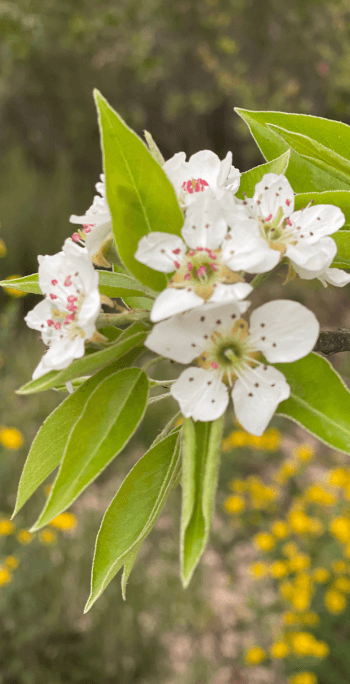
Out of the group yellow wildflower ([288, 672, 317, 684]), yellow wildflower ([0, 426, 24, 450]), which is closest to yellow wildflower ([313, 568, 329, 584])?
yellow wildflower ([288, 672, 317, 684])

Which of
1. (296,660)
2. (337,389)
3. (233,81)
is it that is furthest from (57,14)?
(337,389)

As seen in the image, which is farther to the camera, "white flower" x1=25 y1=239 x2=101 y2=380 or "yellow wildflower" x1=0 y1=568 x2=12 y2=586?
"yellow wildflower" x1=0 y1=568 x2=12 y2=586

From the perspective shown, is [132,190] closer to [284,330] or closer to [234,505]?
[284,330]

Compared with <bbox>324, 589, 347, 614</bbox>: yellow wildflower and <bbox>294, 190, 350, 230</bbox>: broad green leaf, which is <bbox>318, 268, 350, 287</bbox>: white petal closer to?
<bbox>294, 190, 350, 230</bbox>: broad green leaf

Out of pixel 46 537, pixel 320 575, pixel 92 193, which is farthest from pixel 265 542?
pixel 92 193

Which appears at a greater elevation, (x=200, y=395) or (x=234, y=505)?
(x=200, y=395)

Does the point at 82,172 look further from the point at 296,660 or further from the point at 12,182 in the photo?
the point at 296,660

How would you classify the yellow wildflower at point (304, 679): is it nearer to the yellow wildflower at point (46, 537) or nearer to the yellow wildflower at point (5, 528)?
the yellow wildflower at point (46, 537)
